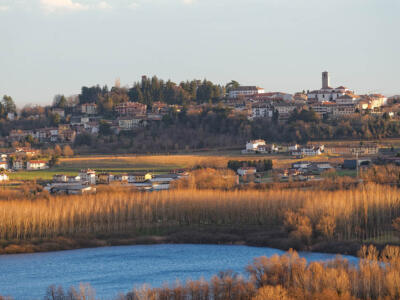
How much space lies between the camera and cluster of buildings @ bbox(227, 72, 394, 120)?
52.4 meters

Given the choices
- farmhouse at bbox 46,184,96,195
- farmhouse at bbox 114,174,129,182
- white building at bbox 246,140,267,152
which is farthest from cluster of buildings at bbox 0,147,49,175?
white building at bbox 246,140,267,152

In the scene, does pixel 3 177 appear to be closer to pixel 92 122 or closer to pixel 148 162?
pixel 148 162

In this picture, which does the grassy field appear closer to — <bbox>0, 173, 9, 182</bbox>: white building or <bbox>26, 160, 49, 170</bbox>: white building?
<bbox>0, 173, 9, 182</bbox>: white building

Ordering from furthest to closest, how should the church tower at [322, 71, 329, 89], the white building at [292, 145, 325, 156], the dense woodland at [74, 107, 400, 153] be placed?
the church tower at [322, 71, 329, 89], the dense woodland at [74, 107, 400, 153], the white building at [292, 145, 325, 156]

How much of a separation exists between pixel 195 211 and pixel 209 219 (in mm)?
605

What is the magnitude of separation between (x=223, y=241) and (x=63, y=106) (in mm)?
42391

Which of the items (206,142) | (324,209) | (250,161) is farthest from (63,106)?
(324,209)

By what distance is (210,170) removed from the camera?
123ft

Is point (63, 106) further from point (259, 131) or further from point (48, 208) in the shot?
point (48, 208)

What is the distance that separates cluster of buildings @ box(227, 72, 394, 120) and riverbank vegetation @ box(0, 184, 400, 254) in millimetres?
22649

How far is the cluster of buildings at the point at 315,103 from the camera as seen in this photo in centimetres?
5244

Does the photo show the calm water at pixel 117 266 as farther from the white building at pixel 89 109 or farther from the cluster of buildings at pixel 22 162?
the white building at pixel 89 109

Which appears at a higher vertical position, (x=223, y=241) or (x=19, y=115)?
(x=19, y=115)

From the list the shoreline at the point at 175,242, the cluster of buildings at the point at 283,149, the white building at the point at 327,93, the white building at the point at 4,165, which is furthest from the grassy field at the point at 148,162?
the white building at the point at 327,93
